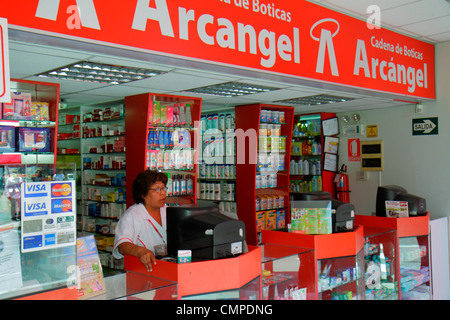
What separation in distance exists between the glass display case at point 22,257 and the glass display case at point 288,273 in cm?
143

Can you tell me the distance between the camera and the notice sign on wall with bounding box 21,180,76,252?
7.92ft

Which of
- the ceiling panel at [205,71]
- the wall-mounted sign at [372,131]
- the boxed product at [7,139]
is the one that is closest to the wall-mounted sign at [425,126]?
the ceiling panel at [205,71]

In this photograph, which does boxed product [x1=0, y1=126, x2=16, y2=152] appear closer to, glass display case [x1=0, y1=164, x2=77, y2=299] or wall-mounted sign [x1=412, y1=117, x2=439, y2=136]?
glass display case [x1=0, y1=164, x2=77, y2=299]

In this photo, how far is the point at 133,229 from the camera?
11.8ft

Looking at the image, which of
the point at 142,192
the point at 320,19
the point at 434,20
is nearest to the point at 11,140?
the point at 142,192

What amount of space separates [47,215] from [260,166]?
504 centimetres

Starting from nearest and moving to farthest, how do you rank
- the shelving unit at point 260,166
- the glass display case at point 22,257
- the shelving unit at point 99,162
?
the glass display case at point 22,257 < the shelving unit at point 99,162 < the shelving unit at point 260,166

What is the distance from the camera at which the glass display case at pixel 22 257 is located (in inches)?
91.1

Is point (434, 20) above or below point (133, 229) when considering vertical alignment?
above

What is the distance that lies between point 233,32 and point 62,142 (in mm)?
4953

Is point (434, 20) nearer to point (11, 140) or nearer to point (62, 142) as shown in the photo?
point (11, 140)

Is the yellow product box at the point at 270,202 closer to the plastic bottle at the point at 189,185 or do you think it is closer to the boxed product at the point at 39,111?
the plastic bottle at the point at 189,185

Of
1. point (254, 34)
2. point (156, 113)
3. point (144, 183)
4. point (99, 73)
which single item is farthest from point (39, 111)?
point (254, 34)

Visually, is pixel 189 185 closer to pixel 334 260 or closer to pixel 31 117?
pixel 31 117
